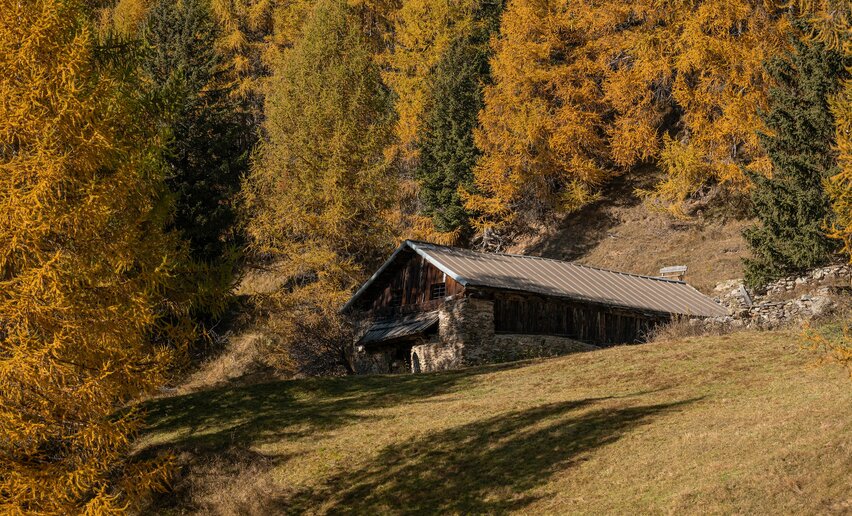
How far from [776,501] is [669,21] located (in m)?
33.7

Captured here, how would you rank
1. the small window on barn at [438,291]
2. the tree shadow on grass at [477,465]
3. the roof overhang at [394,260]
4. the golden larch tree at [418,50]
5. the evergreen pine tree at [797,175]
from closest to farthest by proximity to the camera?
1. the tree shadow on grass at [477,465]
2. the evergreen pine tree at [797,175]
3. the roof overhang at [394,260]
4. the small window on barn at [438,291]
5. the golden larch tree at [418,50]

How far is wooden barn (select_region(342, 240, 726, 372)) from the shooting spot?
31266 millimetres

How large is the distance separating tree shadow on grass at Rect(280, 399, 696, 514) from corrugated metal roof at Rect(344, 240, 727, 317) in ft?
40.6

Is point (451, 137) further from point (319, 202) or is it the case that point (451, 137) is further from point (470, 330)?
point (470, 330)

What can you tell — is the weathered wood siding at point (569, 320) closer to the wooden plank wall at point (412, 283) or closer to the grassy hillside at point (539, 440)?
the wooden plank wall at point (412, 283)

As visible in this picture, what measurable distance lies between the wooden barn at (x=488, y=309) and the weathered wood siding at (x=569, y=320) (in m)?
0.04

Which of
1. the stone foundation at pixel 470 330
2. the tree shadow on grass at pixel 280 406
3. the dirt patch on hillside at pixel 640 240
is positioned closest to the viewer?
the tree shadow on grass at pixel 280 406

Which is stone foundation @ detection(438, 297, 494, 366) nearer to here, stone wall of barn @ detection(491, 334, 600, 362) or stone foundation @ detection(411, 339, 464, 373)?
stone foundation @ detection(411, 339, 464, 373)

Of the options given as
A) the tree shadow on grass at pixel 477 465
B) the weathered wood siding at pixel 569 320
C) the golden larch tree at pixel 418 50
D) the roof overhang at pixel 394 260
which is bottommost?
the tree shadow on grass at pixel 477 465

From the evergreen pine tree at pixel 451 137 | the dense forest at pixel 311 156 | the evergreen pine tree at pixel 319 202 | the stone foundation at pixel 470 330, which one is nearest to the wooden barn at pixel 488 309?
the stone foundation at pixel 470 330

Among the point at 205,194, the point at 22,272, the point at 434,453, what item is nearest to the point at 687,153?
the point at 205,194

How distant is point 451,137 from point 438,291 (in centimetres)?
1551

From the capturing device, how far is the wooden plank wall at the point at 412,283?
3272 cm

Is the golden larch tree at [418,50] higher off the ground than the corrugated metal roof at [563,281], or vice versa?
the golden larch tree at [418,50]
